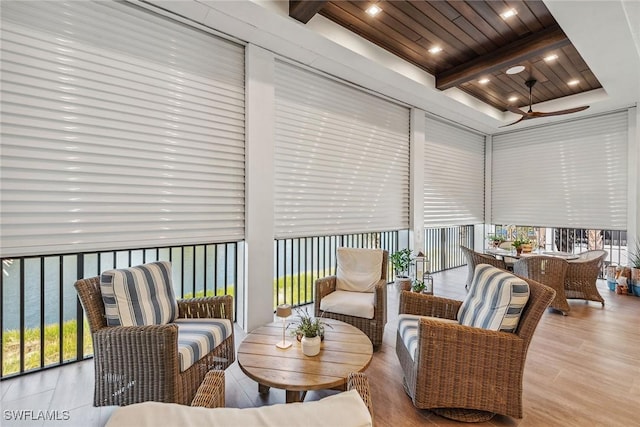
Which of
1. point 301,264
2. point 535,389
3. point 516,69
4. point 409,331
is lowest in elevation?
point 535,389

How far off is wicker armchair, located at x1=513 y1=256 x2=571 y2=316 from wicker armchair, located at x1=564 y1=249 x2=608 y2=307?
1.15 ft

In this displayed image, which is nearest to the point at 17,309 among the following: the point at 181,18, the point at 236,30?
the point at 181,18

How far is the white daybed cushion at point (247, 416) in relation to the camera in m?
0.64

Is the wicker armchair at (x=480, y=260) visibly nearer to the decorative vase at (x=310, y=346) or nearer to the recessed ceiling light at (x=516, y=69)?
the recessed ceiling light at (x=516, y=69)

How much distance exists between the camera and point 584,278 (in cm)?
396

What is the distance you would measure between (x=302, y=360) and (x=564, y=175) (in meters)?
6.08

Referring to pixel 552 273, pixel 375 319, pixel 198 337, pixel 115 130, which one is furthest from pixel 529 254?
pixel 115 130

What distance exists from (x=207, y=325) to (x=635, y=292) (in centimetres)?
600

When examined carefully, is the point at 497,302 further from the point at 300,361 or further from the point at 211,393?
the point at 211,393

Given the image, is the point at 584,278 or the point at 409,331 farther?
the point at 584,278

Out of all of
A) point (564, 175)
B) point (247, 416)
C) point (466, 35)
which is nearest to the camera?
point (247, 416)

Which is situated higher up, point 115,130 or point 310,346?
point 115,130

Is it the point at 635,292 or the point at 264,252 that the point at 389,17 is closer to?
the point at 264,252

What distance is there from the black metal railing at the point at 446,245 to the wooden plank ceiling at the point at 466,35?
3.11 m
